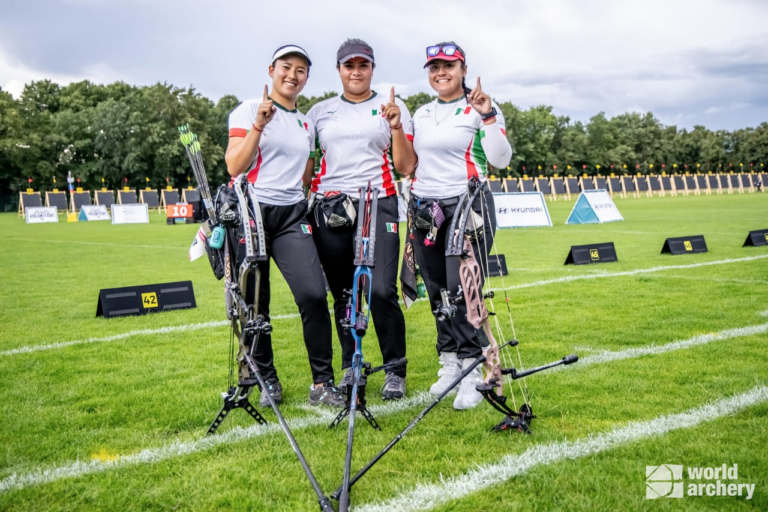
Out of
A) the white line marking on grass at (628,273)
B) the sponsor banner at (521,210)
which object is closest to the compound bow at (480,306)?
the white line marking on grass at (628,273)

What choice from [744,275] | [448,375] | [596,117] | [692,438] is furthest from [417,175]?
[596,117]

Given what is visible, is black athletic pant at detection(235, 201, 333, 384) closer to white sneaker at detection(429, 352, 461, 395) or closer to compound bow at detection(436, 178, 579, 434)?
white sneaker at detection(429, 352, 461, 395)

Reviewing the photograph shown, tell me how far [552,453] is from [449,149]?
6.78ft

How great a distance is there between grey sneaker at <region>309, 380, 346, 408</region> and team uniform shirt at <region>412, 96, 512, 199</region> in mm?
1417

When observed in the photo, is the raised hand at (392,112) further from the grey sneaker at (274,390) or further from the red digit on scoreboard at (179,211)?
the red digit on scoreboard at (179,211)

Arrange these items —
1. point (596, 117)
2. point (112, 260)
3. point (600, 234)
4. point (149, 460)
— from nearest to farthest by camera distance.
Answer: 1. point (149, 460)
2. point (112, 260)
3. point (600, 234)
4. point (596, 117)

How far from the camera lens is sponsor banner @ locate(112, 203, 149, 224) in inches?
1325

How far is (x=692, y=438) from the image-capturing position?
3.65 meters

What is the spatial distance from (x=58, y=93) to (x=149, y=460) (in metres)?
82.0

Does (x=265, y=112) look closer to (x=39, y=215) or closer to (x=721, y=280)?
(x=721, y=280)

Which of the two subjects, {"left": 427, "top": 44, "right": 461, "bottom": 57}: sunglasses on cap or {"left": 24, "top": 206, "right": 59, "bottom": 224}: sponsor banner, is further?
{"left": 24, "top": 206, "right": 59, "bottom": 224}: sponsor banner

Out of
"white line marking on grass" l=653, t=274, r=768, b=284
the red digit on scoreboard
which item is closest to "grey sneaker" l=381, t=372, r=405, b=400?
"white line marking on grass" l=653, t=274, r=768, b=284

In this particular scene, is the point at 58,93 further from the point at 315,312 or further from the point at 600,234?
the point at 315,312

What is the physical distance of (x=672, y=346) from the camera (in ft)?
18.9
